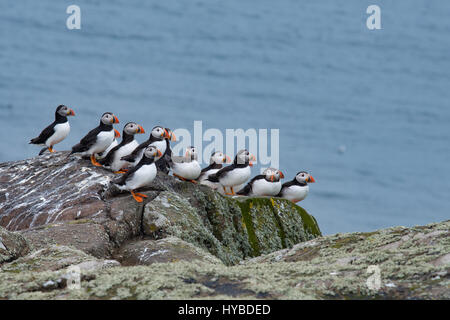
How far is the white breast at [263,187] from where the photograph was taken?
624 inches

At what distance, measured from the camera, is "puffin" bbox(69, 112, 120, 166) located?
13.3m

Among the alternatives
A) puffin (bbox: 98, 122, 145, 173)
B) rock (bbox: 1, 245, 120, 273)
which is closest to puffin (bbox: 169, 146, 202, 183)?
puffin (bbox: 98, 122, 145, 173)

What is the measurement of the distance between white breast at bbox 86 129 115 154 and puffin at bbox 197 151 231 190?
105 inches

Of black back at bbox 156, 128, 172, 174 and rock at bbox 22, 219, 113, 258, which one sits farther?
black back at bbox 156, 128, 172, 174

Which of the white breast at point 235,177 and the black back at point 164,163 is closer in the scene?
the black back at point 164,163

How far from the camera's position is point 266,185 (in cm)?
1588

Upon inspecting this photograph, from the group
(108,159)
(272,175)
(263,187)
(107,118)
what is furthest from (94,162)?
(272,175)

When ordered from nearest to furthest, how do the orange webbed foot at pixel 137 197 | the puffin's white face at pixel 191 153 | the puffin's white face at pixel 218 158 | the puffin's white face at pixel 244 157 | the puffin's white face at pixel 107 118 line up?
1. the orange webbed foot at pixel 137 197
2. the puffin's white face at pixel 107 118
3. the puffin's white face at pixel 191 153
4. the puffin's white face at pixel 244 157
5. the puffin's white face at pixel 218 158

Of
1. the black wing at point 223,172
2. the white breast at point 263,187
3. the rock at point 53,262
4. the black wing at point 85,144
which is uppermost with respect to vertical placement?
the black wing at point 85,144

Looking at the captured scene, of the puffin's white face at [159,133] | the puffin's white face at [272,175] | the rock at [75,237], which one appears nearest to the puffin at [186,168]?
the puffin's white face at [159,133]

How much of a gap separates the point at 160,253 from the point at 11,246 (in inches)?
68.7

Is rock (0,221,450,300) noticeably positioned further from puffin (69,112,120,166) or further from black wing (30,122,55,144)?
black wing (30,122,55,144)

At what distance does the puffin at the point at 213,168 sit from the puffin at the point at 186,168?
→ 1.59 meters

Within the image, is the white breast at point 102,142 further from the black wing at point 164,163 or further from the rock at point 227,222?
the rock at point 227,222
